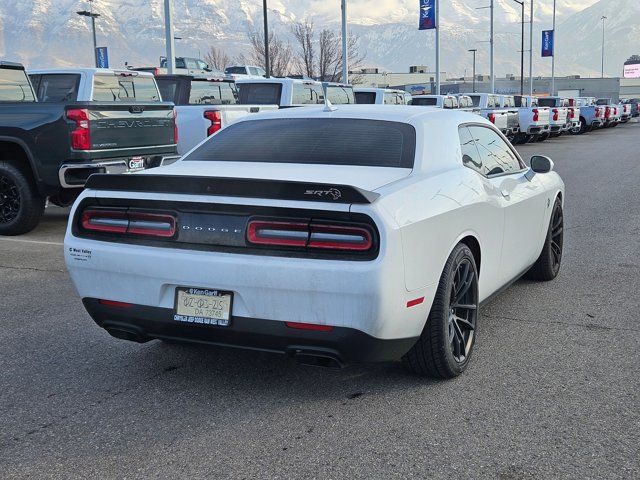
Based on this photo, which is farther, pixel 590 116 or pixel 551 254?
pixel 590 116

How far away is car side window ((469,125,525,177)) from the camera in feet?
17.1

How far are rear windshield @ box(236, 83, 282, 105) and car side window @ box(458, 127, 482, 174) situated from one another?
11503mm

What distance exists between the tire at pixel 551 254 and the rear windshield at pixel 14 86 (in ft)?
23.4

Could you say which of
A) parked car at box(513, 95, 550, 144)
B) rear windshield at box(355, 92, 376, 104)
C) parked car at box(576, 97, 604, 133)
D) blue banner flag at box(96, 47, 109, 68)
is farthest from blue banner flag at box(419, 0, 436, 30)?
blue banner flag at box(96, 47, 109, 68)

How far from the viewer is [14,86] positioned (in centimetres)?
1026

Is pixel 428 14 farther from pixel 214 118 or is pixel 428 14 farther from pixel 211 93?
pixel 214 118

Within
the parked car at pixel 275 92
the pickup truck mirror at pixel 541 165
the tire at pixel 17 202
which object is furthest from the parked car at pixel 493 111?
the pickup truck mirror at pixel 541 165

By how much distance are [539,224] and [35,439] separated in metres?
3.94

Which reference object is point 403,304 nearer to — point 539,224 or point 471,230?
point 471,230

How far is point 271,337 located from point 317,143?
5.01 feet

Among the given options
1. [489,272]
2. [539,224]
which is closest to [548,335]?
[489,272]

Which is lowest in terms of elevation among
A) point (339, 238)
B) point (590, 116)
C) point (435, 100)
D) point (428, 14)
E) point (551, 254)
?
point (551, 254)

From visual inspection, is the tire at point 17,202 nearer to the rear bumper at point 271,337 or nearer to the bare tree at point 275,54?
the rear bumper at point 271,337

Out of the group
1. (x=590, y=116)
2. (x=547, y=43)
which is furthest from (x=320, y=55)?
(x=590, y=116)
